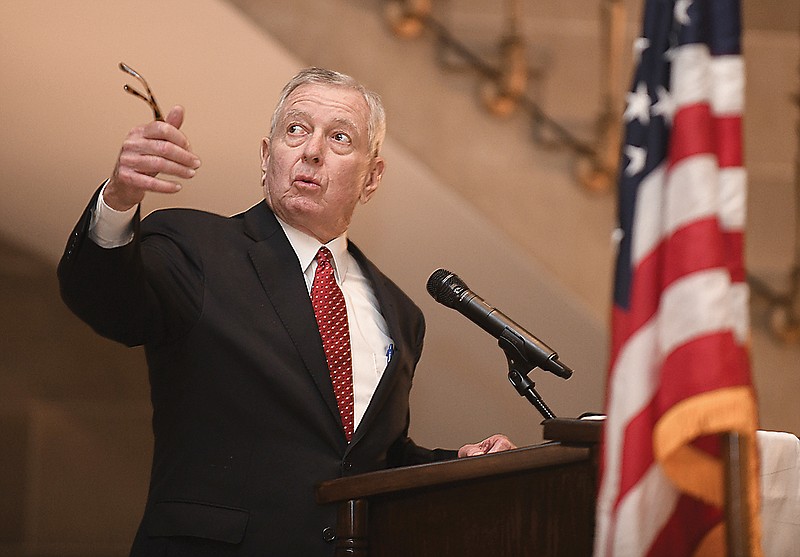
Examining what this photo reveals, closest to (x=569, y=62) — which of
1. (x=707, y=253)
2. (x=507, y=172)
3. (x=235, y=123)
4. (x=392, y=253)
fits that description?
(x=507, y=172)

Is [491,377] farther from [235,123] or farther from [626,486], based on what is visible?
[626,486]

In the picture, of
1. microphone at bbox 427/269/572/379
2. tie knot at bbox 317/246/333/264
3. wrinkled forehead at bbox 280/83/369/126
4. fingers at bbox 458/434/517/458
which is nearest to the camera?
microphone at bbox 427/269/572/379

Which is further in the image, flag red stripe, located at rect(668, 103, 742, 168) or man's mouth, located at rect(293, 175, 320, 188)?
man's mouth, located at rect(293, 175, 320, 188)

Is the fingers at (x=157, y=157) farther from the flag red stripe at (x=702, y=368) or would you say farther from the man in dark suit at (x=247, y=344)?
the flag red stripe at (x=702, y=368)

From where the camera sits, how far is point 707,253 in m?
1.49

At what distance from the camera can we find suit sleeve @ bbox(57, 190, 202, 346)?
6.39 feet

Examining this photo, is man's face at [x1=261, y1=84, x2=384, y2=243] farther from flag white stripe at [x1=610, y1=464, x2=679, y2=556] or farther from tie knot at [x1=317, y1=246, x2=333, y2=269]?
flag white stripe at [x1=610, y1=464, x2=679, y2=556]

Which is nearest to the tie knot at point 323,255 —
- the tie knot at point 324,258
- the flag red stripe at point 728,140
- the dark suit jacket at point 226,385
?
the tie knot at point 324,258

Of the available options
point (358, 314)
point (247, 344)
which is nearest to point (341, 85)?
point (358, 314)

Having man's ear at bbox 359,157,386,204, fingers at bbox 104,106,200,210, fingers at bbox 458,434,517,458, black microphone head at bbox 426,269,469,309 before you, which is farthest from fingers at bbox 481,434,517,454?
fingers at bbox 104,106,200,210

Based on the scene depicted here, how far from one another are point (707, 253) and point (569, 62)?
278 centimetres

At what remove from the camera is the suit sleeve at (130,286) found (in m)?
1.95

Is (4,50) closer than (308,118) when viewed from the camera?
No

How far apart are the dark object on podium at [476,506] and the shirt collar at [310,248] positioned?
2.54 feet
